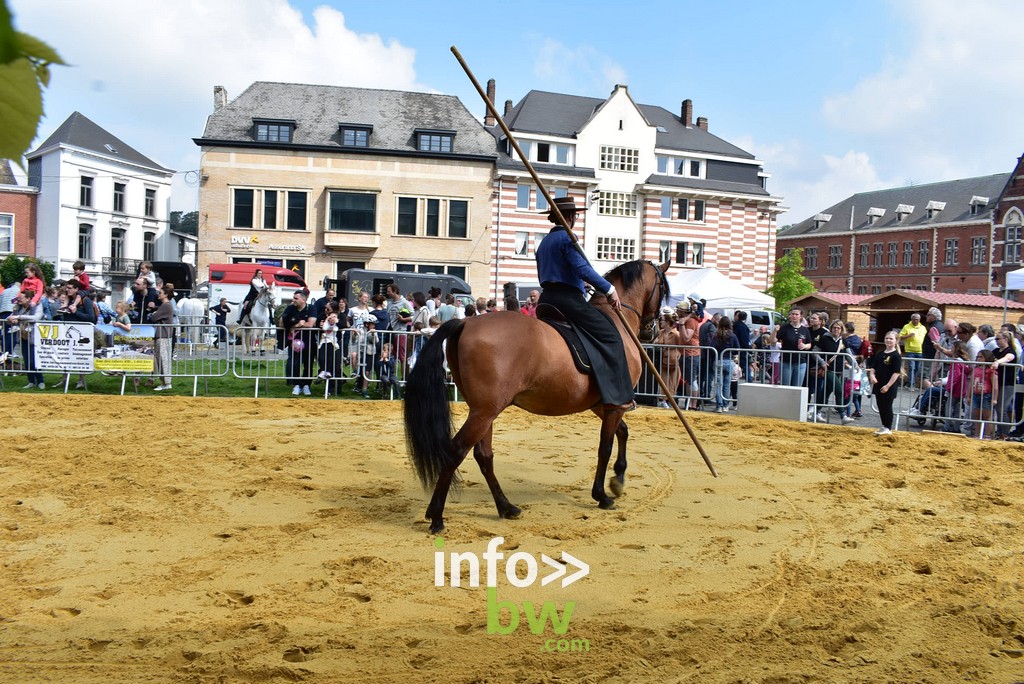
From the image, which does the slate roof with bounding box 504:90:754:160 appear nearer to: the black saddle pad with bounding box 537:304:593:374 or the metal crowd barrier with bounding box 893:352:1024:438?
the metal crowd barrier with bounding box 893:352:1024:438

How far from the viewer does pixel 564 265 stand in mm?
7484

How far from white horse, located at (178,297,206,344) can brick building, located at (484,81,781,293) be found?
26873mm

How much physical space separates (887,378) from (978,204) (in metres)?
62.4

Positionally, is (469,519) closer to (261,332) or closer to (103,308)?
(261,332)

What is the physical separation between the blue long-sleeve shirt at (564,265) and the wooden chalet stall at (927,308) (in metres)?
21.8

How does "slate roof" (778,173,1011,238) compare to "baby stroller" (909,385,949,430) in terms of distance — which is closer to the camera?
"baby stroller" (909,385,949,430)

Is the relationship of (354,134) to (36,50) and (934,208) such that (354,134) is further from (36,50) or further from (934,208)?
(934,208)

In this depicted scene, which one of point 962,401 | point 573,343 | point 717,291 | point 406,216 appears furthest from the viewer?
point 406,216

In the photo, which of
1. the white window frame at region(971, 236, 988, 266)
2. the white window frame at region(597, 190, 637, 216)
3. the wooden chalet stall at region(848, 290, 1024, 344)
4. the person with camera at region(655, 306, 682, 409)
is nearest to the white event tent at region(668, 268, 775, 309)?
the wooden chalet stall at region(848, 290, 1024, 344)

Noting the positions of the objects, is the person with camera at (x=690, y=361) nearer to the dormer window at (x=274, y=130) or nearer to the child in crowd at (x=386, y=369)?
the child in crowd at (x=386, y=369)

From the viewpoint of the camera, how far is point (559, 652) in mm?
4242

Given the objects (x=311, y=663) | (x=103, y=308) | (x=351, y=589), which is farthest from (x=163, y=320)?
(x=311, y=663)

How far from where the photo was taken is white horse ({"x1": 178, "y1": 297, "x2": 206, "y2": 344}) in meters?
15.0

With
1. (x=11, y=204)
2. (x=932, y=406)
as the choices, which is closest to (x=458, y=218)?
(x=932, y=406)
